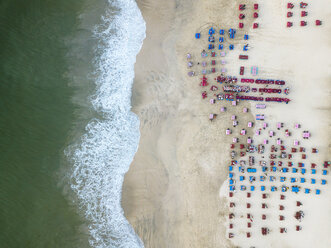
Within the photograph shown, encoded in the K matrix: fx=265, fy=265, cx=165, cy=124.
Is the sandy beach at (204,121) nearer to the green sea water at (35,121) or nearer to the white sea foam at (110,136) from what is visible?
the white sea foam at (110,136)

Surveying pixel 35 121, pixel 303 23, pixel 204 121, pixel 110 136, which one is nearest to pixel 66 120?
pixel 35 121

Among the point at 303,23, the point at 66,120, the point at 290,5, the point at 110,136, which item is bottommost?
the point at 110,136

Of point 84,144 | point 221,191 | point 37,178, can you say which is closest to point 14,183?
point 37,178

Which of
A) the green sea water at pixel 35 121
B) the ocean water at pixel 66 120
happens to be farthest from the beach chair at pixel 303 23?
the green sea water at pixel 35 121

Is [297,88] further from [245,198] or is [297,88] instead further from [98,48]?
[98,48]

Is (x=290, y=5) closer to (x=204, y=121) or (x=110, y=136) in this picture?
(x=204, y=121)

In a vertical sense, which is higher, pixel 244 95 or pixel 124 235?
pixel 244 95
